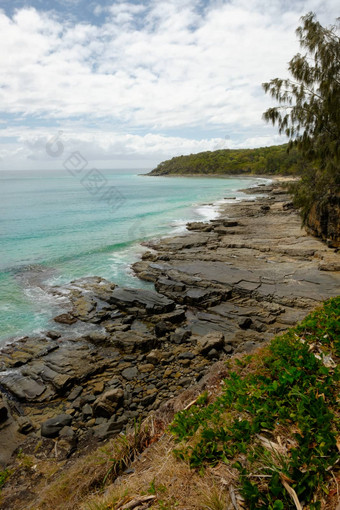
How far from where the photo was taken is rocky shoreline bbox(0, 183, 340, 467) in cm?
797

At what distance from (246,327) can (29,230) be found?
102ft

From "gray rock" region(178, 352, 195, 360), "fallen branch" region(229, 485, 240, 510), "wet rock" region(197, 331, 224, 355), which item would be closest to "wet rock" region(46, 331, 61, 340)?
"gray rock" region(178, 352, 195, 360)

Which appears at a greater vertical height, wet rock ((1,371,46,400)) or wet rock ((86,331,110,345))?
wet rock ((86,331,110,345))

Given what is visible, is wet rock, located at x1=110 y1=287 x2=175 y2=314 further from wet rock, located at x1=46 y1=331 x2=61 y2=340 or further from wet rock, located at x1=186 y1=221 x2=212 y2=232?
wet rock, located at x1=186 y1=221 x2=212 y2=232

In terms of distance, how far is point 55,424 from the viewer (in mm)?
7691

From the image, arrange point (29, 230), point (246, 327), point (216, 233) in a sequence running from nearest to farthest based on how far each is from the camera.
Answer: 1. point (246, 327)
2. point (216, 233)
3. point (29, 230)

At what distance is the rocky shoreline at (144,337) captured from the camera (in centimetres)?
797

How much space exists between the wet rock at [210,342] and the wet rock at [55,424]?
4.82 meters

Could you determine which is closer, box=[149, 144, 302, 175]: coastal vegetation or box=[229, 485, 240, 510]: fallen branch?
box=[229, 485, 240, 510]: fallen branch

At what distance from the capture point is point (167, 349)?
1106 centimetres

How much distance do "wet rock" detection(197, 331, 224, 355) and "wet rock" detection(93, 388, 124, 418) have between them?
3.39 meters

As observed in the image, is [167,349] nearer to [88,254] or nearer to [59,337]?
[59,337]

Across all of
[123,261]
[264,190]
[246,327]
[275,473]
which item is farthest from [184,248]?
[264,190]

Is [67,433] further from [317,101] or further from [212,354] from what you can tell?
[317,101]
